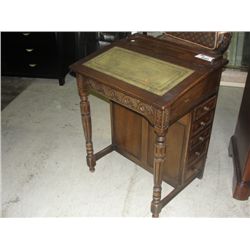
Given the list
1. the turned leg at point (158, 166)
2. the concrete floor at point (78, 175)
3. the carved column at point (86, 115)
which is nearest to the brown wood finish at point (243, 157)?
the concrete floor at point (78, 175)

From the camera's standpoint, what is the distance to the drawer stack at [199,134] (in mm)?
1887

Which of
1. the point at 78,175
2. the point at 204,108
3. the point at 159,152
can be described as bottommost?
the point at 78,175

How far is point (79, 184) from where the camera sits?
2314 millimetres

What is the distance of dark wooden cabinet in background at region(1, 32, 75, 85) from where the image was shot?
3.27m

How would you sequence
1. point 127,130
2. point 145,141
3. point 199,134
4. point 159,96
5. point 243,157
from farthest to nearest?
point 127,130 < point 145,141 < point 243,157 < point 199,134 < point 159,96

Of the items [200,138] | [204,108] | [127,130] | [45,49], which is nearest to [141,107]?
[204,108]

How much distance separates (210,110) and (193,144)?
0.23 metres

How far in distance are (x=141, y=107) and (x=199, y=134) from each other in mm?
519

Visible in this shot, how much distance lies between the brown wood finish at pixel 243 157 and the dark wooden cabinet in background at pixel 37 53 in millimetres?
1892

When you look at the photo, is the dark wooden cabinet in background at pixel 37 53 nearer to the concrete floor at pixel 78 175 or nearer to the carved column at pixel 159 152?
the concrete floor at pixel 78 175

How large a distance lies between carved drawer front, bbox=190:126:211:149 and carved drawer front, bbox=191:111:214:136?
0.04 meters

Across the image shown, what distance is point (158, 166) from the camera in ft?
5.90

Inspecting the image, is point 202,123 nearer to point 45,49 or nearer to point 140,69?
point 140,69
